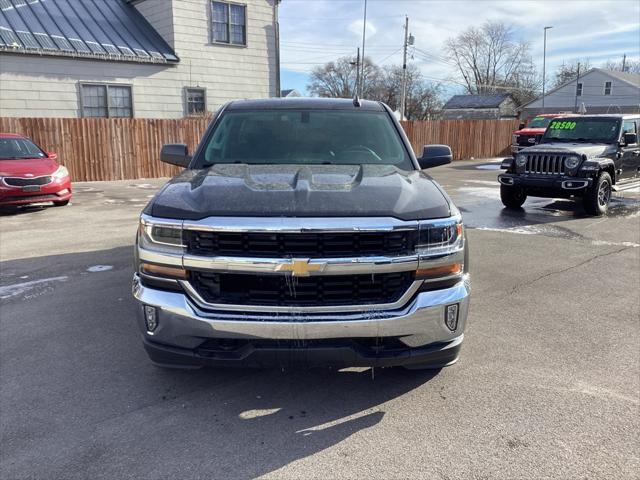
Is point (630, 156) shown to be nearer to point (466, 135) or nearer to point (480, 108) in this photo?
point (466, 135)

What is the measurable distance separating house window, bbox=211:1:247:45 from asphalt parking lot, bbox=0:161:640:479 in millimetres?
16049

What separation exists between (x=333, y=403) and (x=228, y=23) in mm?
19025

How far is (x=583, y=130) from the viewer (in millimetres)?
10859

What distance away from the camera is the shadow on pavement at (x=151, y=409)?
261cm

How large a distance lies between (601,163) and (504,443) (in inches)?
332

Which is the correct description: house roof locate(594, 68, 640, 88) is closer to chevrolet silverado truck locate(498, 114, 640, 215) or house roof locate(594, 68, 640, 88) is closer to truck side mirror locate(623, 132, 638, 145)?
chevrolet silverado truck locate(498, 114, 640, 215)

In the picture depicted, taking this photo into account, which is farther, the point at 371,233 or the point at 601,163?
the point at 601,163

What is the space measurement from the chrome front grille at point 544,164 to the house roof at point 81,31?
13.2 m

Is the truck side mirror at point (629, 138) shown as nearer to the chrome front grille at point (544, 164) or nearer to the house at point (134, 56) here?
the chrome front grille at point (544, 164)

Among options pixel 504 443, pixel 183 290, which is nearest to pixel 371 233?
pixel 183 290

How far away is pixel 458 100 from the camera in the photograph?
69938mm

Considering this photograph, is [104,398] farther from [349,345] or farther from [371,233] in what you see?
[371,233]

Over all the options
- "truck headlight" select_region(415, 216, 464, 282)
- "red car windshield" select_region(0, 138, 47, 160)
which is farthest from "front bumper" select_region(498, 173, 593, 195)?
"red car windshield" select_region(0, 138, 47, 160)

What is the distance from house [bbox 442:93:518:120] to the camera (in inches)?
2566
